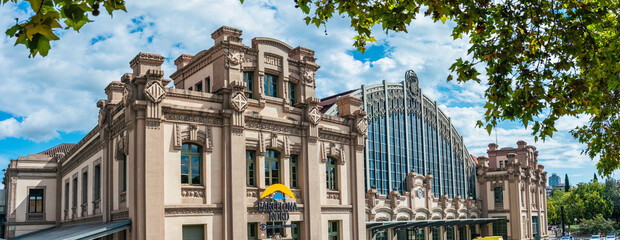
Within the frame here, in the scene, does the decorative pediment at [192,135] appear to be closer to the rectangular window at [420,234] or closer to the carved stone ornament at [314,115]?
the carved stone ornament at [314,115]

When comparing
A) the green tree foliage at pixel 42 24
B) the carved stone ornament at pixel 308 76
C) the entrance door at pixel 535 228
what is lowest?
the entrance door at pixel 535 228

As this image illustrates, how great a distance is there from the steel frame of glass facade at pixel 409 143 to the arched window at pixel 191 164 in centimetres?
1823

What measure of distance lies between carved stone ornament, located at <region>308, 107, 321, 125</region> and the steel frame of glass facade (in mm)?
12572

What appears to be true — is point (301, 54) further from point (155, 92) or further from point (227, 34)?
point (155, 92)

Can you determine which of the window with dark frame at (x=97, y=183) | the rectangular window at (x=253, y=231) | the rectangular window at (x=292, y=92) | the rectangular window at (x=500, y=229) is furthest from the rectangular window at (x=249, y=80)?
the rectangular window at (x=500, y=229)

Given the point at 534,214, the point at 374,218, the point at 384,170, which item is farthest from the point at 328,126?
the point at 534,214

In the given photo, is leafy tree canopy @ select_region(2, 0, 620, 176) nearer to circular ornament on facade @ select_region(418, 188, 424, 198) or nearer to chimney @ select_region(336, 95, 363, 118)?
chimney @ select_region(336, 95, 363, 118)

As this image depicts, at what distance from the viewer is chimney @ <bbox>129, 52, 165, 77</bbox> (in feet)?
80.5

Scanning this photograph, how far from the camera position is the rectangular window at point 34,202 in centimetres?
4106

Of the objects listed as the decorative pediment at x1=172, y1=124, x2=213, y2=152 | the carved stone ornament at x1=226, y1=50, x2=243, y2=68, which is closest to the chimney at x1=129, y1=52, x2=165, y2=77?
the decorative pediment at x1=172, y1=124, x2=213, y2=152

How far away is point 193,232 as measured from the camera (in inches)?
994

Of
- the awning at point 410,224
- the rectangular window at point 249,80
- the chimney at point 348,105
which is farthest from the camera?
the awning at point 410,224

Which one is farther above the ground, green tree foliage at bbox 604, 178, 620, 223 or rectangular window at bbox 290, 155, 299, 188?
rectangular window at bbox 290, 155, 299, 188

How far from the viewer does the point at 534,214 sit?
216 ft
